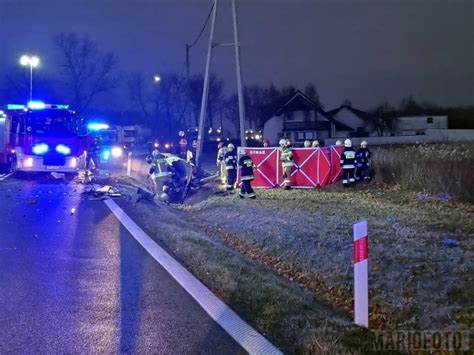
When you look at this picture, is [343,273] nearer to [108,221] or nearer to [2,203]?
[108,221]

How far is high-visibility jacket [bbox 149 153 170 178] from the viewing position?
1702 cm

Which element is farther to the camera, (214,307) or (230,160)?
(230,160)

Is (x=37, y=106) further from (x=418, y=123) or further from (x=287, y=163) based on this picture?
(x=418, y=123)

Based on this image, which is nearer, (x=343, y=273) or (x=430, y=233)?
(x=343, y=273)

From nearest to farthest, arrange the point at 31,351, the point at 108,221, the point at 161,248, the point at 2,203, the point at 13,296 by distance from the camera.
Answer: the point at 31,351 → the point at 13,296 → the point at 161,248 → the point at 108,221 → the point at 2,203

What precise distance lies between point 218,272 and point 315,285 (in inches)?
51.4

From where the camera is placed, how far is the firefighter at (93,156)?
81.0 ft

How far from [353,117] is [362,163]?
186 feet

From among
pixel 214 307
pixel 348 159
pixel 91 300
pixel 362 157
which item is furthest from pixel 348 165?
pixel 91 300

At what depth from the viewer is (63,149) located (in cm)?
2300

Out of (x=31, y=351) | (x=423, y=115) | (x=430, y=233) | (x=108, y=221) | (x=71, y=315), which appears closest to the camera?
(x=31, y=351)

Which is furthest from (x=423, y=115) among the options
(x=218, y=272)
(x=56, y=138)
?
(x=218, y=272)

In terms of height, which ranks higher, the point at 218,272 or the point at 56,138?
the point at 56,138

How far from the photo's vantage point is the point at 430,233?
30.5 feet
